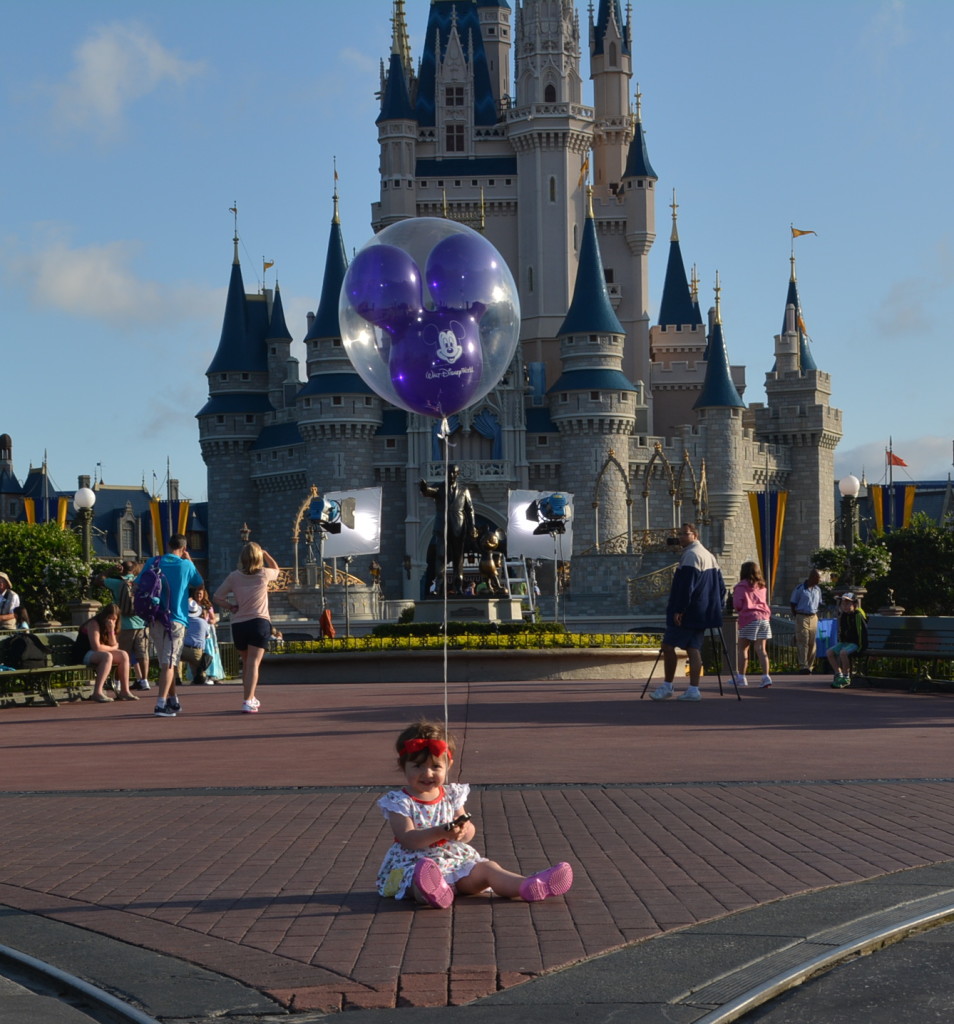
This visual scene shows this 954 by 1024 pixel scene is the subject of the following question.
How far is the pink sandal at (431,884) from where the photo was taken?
17.9ft

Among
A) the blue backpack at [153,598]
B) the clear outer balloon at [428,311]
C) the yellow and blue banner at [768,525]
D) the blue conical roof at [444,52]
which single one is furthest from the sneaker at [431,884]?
the blue conical roof at [444,52]

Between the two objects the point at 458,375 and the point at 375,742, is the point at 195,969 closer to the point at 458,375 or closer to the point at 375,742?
the point at 375,742

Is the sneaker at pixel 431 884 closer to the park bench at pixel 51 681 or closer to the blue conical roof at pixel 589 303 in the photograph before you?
the park bench at pixel 51 681

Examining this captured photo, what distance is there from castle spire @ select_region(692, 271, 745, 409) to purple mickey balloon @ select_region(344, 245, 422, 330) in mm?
53901

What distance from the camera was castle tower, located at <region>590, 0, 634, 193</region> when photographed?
7669 cm

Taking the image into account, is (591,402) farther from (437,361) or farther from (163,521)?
(437,361)

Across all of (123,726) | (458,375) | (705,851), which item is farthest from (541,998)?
(458,375)

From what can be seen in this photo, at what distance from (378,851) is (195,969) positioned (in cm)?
192

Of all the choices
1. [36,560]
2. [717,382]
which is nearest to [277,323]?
[717,382]

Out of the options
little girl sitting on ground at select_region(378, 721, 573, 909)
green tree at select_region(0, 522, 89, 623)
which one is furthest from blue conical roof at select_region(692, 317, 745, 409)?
little girl sitting on ground at select_region(378, 721, 573, 909)

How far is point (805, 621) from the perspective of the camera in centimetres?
2178

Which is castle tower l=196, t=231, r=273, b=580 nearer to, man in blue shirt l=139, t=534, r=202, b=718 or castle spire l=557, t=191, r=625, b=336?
castle spire l=557, t=191, r=625, b=336

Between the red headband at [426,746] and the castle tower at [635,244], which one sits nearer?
the red headband at [426,746]

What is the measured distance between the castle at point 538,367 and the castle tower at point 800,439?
0.28 feet
